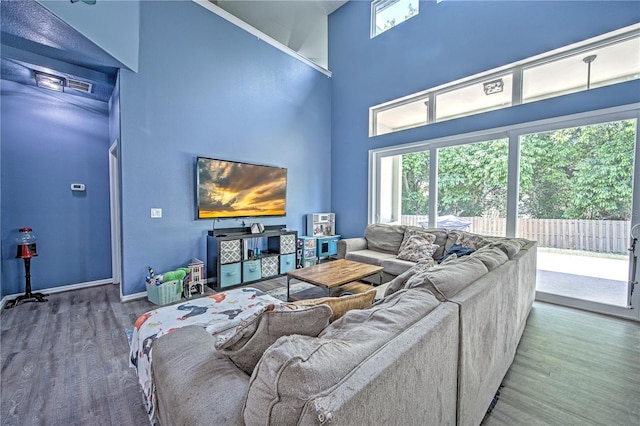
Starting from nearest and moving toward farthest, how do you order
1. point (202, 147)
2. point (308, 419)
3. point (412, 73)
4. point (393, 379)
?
point (308, 419) → point (393, 379) → point (202, 147) → point (412, 73)

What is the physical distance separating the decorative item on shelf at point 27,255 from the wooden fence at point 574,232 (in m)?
5.84

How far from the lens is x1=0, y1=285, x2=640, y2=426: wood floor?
156 cm

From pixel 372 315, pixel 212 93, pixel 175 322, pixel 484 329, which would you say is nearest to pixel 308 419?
pixel 372 315

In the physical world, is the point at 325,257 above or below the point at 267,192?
below

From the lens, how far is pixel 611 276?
3004mm

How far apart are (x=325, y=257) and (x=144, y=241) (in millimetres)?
3002

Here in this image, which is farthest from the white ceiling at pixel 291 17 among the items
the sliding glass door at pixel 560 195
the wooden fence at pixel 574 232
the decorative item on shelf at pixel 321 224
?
the wooden fence at pixel 574 232

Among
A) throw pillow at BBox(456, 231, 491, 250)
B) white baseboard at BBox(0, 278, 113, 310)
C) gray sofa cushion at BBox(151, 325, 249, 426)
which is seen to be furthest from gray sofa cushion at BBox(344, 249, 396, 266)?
white baseboard at BBox(0, 278, 113, 310)

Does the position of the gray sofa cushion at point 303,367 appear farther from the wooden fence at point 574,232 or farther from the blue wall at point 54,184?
the blue wall at point 54,184

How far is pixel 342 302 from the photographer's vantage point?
1171 millimetres

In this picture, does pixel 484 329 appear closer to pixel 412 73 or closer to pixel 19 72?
pixel 412 73

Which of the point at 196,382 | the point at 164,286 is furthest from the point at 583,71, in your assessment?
the point at 164,286

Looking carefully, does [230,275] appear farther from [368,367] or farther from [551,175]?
[551,175]

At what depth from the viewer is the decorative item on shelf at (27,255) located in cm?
310
